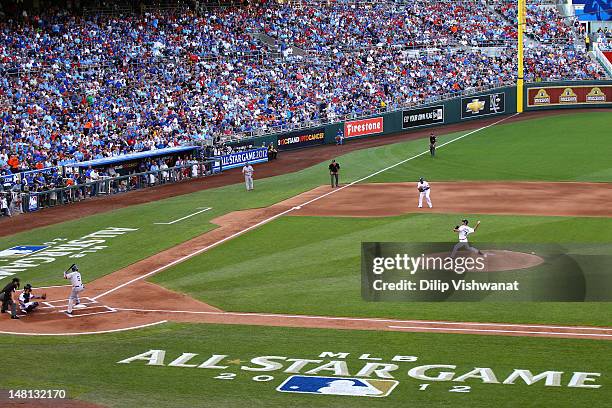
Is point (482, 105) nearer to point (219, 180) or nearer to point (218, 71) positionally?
point (218, 71)

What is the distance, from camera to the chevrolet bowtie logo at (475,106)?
67500 mm

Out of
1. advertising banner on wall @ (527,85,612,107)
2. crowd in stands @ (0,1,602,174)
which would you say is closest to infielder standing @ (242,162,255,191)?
Result: crowd in stands @ (0,1,602,174)

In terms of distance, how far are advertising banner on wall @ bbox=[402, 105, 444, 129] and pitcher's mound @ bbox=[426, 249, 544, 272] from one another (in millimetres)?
40052

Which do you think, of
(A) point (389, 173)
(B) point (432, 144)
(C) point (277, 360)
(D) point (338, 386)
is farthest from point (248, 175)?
(D) point (338, 386)

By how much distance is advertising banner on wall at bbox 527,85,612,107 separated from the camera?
228 ft

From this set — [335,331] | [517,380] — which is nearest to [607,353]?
[517,380]

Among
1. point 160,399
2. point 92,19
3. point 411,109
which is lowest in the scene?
point 160,399

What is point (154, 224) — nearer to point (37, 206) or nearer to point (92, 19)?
point (37, 206)

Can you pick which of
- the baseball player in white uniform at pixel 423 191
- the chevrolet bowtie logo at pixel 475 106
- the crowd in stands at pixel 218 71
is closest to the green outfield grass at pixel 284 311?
the baseball player in white uniform at pixel 423 191

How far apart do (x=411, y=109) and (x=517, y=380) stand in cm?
4902

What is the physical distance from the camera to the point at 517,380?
1744 centimetres

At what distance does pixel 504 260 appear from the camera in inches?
963

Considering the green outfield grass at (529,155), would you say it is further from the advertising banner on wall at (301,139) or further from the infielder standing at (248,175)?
the advertising banner on wall at (301,139)

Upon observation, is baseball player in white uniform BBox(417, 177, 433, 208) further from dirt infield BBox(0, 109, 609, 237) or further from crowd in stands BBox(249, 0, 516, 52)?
crowd in stands BBox(249, 0, 516, 52)
